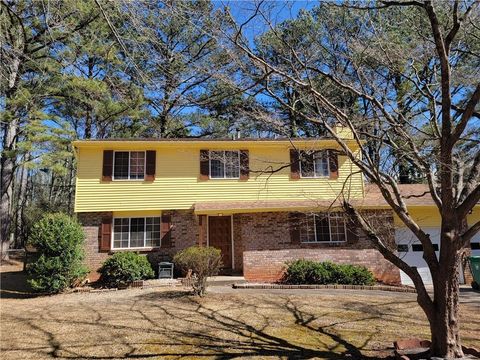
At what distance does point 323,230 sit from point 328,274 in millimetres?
2705

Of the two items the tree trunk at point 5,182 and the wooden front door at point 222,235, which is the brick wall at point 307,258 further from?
the tree trunk at point 5,182

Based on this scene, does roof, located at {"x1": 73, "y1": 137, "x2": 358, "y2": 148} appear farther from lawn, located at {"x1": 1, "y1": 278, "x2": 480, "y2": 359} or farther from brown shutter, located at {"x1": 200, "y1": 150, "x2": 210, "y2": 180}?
lawn, located at {"x1": 1, "y1": 278, "x2": 480, "y2": 359}

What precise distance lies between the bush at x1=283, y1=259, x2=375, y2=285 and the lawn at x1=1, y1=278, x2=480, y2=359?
1.70 m

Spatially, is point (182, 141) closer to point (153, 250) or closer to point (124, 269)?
point (153, 250)

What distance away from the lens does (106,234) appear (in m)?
14.0

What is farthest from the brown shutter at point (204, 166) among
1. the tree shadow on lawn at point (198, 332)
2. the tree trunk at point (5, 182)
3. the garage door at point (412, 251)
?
the tree trunk at point (5, 182)

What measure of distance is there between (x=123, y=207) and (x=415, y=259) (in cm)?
1177

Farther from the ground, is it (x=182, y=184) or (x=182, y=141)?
(x=182, y=141)

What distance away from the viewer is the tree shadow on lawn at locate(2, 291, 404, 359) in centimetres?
567

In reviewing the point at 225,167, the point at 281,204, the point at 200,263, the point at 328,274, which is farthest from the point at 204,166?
the point at 328,274

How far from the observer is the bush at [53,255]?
1135 centimetres

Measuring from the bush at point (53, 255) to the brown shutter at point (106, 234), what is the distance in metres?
1.84

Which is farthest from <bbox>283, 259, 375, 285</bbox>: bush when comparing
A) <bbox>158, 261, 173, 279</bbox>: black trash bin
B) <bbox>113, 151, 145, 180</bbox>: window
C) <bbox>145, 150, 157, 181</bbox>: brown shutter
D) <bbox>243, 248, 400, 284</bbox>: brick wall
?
<bbox>113, 151, 145, 180</bbox>: window

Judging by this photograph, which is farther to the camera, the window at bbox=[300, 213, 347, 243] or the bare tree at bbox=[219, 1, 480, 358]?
the window at bbox=[300, 213, 347, 243]
